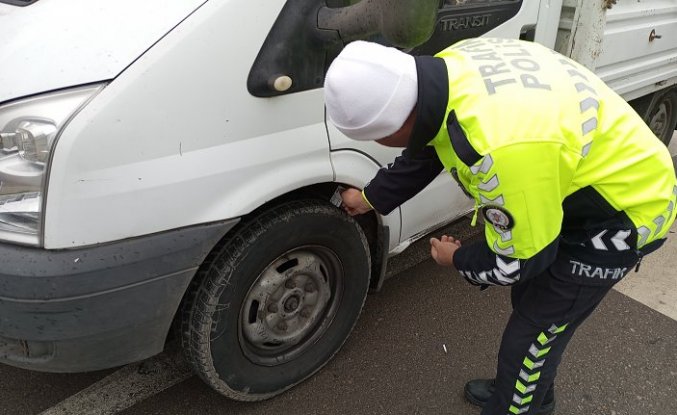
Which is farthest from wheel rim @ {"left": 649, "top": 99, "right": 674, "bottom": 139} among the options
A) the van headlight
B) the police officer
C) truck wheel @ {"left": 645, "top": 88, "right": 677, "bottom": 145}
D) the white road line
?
the van headlight

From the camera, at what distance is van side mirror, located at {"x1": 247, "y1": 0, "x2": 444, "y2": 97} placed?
1.72m

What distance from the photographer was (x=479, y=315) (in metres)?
2.90

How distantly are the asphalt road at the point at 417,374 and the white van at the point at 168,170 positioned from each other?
1.34 ft

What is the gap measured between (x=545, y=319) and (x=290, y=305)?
0.95 meters

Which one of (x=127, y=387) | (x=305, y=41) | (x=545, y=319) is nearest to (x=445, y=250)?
(x=545, y=319)

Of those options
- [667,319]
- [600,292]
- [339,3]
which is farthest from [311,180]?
[667,319]

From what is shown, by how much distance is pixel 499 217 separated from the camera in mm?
1405

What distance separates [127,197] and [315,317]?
1017 mm

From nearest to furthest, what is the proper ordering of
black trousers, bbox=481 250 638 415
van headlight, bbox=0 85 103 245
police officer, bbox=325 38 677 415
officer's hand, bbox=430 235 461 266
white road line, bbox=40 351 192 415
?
police officer, bbox=325 38 677 415
van headlight, bbox=0 85 103 245
black trousers, bbox=481 250 638 415
officer's hand, bbox=430 235 461 266
white road line, bbox=40 351 192 415

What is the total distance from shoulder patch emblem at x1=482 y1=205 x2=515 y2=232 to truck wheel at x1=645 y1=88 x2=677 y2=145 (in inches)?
140

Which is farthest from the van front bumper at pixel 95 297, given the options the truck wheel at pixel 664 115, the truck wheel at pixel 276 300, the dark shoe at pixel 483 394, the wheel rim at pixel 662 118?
the wheel rim at pixel 662 118

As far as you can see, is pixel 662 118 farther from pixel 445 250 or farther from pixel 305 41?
pixel 305 41

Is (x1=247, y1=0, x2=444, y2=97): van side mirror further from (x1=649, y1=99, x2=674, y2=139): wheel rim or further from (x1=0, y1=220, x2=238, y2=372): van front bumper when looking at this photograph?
(x1=649, y1=99, x2=674, y2=139): wheel rim

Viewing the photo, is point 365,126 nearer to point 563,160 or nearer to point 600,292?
point 563,160
